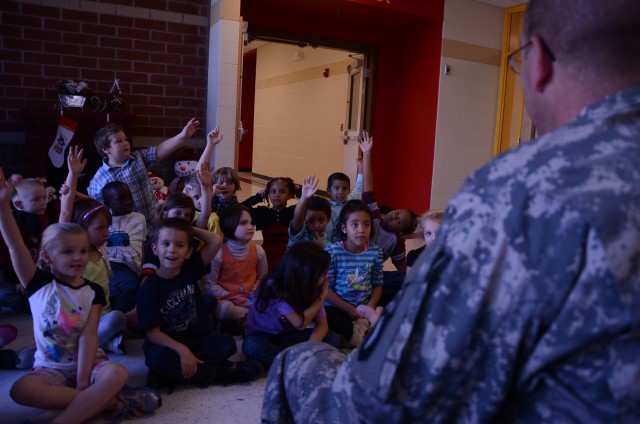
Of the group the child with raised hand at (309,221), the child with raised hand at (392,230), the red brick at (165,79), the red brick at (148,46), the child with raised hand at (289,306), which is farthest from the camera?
the red brick at (165,79)

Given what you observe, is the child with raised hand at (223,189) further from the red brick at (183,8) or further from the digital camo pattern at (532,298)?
the digital camo pattern at (532,298)

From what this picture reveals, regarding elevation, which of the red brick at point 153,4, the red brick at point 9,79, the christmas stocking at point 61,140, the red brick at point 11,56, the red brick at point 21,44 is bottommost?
the christmas stocking at point 61,140

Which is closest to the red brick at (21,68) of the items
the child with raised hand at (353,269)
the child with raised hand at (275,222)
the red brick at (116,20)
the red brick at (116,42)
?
the red brick at (116,42)

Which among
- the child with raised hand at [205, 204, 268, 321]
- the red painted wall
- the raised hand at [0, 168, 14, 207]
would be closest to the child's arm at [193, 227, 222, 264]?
the child with raised hand at [205, 204, 268, 321]

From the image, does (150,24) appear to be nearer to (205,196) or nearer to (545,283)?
(205,196)

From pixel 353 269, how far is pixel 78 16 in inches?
133

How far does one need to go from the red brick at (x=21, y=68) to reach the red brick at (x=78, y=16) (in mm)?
479

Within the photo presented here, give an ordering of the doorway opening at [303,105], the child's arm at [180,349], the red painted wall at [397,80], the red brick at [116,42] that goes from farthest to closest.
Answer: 1. the doorway opening at [303,105]
2. the red painted wall at [397,80]
3. the red brick at [116,42]
4. the child's arm at [180,349]

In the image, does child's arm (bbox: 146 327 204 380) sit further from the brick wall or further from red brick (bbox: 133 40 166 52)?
red brick (bbox: 133 40 166 52)

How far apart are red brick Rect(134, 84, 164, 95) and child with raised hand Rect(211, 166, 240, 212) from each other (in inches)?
65.4

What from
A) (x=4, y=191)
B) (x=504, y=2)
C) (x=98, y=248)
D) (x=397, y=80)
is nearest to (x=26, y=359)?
(x=98, y=248)

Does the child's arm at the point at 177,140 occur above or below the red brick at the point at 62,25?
below

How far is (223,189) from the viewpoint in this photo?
3.58 metres

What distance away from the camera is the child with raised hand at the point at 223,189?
3.56 metres
